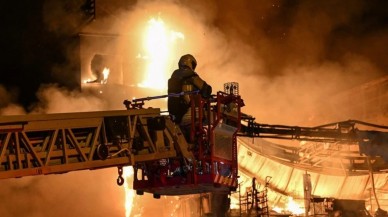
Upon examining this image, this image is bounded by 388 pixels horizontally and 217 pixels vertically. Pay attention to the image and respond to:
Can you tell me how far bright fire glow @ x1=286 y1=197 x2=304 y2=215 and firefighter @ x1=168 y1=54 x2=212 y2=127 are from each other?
10.6 metres

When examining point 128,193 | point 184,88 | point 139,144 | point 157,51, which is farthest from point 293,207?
point 139,144

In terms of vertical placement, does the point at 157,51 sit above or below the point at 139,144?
above

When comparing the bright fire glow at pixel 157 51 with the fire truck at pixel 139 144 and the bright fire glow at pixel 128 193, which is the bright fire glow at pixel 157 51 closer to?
the bright fire glow at pixel 128 193

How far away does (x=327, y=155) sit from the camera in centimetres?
1636

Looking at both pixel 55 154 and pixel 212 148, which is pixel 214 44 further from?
pixel 55 154

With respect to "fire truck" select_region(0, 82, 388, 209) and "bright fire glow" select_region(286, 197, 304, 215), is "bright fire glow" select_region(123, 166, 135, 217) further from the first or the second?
"fire truck" select_region(0, 82, 388, 209)

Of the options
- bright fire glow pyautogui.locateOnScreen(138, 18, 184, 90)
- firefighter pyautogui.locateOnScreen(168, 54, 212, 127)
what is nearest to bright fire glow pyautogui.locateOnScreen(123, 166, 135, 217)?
bright fire glow pyautogui.locateOnScreen(138, 18, 184, 90)

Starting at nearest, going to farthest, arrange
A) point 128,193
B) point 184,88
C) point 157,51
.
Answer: point 184,88 < point 128,193 < point 157,51

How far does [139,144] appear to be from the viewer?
622cm

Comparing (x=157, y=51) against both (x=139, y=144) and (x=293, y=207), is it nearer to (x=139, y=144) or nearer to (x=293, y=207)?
(x=293, y=207)

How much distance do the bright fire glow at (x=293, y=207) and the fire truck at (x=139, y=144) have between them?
9859 millimetres

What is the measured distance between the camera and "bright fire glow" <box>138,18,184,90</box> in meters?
22.3

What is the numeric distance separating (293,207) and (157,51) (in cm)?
960

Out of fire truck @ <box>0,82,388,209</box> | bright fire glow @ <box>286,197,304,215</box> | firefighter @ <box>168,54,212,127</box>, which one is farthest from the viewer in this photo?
bright fire glow @ <box>286,197,304,215</box>
